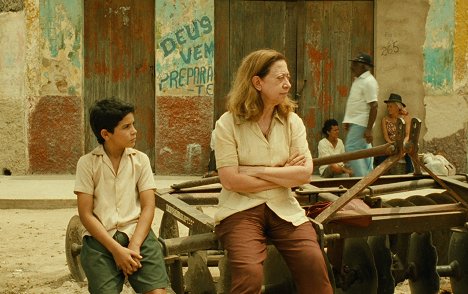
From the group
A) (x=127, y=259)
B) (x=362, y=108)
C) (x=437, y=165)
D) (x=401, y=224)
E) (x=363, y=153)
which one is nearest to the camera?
(x=127, y=259)

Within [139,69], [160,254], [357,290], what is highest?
[139,69]

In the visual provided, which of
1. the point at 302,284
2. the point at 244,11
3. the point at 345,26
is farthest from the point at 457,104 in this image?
the point at 302,284

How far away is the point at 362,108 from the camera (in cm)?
995

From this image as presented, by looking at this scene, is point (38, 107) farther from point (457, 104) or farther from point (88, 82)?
point (457, 104)

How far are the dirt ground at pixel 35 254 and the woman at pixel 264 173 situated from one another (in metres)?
1.90

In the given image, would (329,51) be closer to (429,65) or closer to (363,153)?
(429,65)

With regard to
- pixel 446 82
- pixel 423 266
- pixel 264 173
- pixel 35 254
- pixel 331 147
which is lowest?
pixel 35 254

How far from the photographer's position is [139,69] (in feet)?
44.6

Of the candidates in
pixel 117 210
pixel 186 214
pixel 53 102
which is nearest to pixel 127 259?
pixel 117 210

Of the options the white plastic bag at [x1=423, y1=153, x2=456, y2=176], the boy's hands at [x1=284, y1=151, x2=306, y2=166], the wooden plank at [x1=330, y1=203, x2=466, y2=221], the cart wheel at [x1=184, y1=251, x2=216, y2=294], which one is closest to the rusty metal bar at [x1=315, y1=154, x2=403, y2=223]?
the wooden plank at [x1=330, y1=203, x2=466, y2=221]

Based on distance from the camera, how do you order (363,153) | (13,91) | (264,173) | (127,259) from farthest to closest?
(13,91) < (363,153) < (264,173) < (127,259)

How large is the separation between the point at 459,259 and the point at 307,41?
7.88 m

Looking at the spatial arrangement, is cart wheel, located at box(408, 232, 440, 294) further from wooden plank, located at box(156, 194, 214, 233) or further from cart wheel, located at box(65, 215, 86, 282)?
cart wheel, located at box(65, 215, 86, 282)

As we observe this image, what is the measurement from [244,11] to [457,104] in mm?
3216
